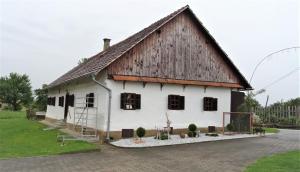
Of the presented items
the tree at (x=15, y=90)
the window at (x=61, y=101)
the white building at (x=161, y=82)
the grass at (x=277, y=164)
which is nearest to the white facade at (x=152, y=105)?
the white building at (x=161, y=82)

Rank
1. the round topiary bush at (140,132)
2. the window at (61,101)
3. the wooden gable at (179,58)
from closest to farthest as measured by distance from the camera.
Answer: the round topiary bush at (140,132), the wooden gable at (179,58), the window at (61,101)

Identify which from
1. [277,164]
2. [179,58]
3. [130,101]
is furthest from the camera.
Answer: [179,58]

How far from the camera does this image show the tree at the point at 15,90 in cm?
5853

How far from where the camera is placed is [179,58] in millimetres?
17328

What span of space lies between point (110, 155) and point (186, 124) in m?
7.26

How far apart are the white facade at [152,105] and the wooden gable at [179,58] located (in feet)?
2.02

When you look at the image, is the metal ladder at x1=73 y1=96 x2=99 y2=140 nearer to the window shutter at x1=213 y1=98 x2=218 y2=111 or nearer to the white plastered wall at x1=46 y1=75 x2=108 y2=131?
the white plastered wall at x1=46 y1=75 x2=108 y2=131

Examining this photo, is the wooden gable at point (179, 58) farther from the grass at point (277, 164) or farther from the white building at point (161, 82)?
the grass at point (277, 164)

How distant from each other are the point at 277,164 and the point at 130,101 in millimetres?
8040

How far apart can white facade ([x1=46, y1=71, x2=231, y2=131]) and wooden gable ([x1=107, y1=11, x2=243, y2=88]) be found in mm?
617

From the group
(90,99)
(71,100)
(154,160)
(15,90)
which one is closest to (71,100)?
(71,100)

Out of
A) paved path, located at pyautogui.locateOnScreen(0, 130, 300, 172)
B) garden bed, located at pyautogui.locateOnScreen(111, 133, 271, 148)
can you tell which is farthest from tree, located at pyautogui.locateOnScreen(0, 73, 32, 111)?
paved path, located at pyautogui.locateOnScreen(0, 130, 300, 172)

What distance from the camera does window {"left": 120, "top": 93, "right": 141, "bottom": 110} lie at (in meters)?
15.1

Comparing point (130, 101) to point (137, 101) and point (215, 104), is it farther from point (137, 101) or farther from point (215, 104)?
point (215, 104)
